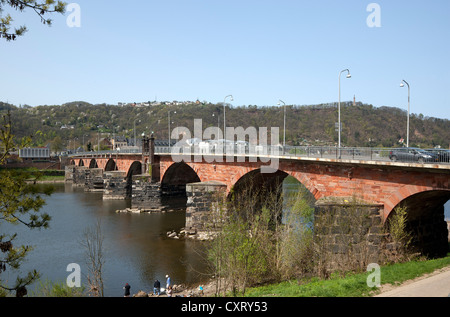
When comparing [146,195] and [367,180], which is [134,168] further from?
[367,180]

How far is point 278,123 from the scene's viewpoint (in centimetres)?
9112

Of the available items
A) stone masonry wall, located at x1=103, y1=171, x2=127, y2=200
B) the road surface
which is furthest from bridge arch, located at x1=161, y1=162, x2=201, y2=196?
the road surface

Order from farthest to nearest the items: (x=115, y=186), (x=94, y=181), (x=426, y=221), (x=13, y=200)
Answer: (x=94, y=181) < (x=115, y=186) < (x=426, y=221) < (x=13, y=200)

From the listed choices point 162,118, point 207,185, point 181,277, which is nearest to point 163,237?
point 207,185

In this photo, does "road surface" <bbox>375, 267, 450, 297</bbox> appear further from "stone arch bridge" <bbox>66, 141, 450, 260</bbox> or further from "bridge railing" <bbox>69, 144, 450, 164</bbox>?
"bridge railing" <bbox>69, 144, 450, 164</bbox>

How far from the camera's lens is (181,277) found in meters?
19.7

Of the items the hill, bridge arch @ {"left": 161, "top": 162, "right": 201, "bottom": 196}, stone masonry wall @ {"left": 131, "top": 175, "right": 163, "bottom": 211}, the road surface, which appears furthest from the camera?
the hill

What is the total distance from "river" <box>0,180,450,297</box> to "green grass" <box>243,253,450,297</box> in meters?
6.56

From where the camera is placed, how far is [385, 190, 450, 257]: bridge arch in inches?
635

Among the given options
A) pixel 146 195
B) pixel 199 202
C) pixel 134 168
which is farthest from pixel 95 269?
pixel 134 168

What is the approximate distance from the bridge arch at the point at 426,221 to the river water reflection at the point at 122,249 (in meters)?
10.8

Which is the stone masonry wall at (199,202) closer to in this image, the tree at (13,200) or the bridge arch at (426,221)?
the bridge arch at (426,221)
